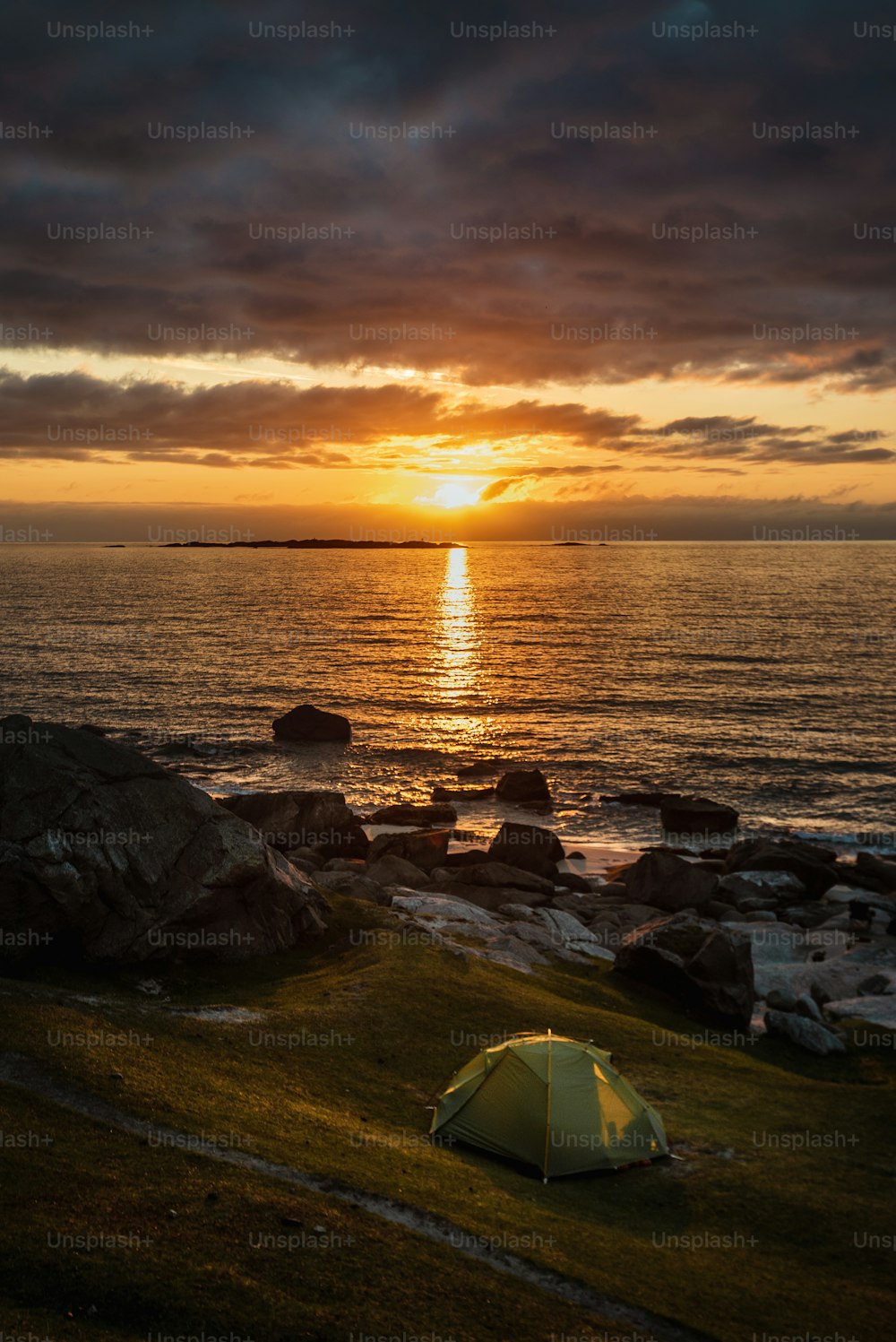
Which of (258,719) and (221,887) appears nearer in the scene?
(221,887)

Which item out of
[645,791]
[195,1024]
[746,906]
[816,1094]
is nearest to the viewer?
[195,1024]

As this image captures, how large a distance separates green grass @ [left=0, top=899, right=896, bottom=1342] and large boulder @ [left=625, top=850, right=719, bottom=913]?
15496 millimetres

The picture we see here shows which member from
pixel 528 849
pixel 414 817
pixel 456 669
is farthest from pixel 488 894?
pixel 456 669

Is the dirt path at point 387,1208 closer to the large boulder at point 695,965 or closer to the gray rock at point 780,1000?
the large boulder at point 695,965

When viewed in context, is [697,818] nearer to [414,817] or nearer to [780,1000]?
[414,817]

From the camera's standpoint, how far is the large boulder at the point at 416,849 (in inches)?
1969

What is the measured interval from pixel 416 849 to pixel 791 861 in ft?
62.5

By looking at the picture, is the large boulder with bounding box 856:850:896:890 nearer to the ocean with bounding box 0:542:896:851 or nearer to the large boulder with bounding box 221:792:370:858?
the ocean with bounding box 0:542:896:851

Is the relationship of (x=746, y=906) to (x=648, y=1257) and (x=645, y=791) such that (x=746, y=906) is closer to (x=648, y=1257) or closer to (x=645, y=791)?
(x=645, y=791)

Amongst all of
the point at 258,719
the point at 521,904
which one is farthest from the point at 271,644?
the point at 521,904

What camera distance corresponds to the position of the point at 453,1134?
20281 mm

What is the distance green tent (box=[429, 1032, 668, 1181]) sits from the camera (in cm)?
1977

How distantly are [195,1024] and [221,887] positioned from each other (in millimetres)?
5689

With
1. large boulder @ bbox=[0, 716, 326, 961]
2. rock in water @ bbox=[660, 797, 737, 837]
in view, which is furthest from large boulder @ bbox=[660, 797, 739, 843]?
large boulder @ bbox=[0, 716, 326, 961]
